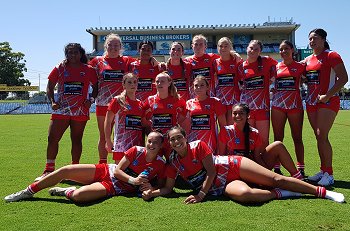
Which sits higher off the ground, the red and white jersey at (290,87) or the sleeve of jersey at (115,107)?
the red and white jersey at (290,87)

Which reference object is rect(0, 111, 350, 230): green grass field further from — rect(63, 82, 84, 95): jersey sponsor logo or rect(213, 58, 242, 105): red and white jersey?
rect(213, 58, 242, 105): red and white jersey

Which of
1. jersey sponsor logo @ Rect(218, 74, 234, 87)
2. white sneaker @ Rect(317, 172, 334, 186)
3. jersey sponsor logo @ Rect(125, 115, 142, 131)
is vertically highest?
jersey sponsor logo @ Rect(218, 74, 234, 87)

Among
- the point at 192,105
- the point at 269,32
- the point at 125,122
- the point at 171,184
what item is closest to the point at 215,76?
the point at 192,105

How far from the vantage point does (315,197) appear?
13.4ft

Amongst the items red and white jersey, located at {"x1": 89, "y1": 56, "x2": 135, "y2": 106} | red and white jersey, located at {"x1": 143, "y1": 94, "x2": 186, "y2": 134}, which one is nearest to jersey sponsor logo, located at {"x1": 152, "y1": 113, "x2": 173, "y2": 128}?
red and white jersey, located at {"x1": 143, "y1": 94, "x2": 186, "y2": 134}

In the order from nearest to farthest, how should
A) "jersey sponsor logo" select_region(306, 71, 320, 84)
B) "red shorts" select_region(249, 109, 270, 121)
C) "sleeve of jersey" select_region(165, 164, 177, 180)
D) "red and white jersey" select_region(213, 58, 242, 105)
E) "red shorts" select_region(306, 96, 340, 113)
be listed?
1. "sleeve of jersey" select_region(165, 164, 177, 180)
2. "red shorts" select_region(306, 96, 340, 113)
3. "jersey sponsor logo" select_region(306, 71, 320, 84)
4. "red shorts" select_region(249, 109, 270, 121)
5. "red and white jersey" select_region(213, 58, 242, 105)

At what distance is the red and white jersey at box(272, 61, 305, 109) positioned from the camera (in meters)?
5.24

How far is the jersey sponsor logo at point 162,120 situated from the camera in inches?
187

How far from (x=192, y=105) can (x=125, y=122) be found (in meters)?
0.92

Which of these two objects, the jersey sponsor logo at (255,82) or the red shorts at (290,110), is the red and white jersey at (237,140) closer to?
the red shorts at (290,110)

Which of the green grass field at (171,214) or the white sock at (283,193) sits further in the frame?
the white sock at (283,193)

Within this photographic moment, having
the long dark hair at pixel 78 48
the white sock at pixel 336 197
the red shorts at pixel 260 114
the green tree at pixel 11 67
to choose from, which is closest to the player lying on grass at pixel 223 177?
the white sock at pixel 336 197

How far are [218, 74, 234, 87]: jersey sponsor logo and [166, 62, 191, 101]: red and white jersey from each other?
503 millimetres

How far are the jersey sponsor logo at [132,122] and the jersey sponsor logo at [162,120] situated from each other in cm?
21
